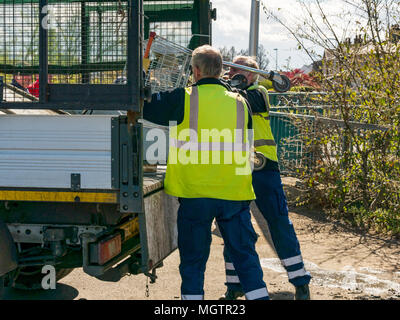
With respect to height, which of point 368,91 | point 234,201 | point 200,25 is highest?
point 200,25

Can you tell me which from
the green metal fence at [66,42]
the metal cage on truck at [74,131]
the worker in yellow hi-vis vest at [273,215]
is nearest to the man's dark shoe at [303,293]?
the worker in yellow hi-vis vest at [273,215]

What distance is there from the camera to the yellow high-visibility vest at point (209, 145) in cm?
423

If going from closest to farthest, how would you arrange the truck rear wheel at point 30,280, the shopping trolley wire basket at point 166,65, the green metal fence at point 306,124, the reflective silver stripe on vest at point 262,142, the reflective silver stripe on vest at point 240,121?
the reflective silver stripe on vest at point 240,121
the truck rear wheel at point 30,280
the shopping trolley wire basket at point 166,65
the reflective silver stripe on vest at point 262,142
the green metal fence at point 306,124

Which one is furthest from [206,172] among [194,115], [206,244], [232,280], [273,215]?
[232,280]

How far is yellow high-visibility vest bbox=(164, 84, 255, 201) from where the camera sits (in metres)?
4.23

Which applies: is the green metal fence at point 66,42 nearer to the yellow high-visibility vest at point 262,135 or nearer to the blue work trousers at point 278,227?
the yellow high-visibility vest at point 262,135

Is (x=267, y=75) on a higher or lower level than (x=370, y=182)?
higher

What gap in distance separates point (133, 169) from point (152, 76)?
5.00 feet

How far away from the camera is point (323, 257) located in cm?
684

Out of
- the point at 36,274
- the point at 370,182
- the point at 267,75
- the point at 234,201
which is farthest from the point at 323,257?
the point at 36,274

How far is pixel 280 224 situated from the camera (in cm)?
522

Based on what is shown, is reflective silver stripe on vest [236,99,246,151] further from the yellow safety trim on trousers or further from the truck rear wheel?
the truck rear wheel

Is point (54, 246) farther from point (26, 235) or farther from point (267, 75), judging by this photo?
point (267, 75)

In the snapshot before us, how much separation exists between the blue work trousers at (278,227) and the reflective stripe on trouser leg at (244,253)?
3.06 feet
